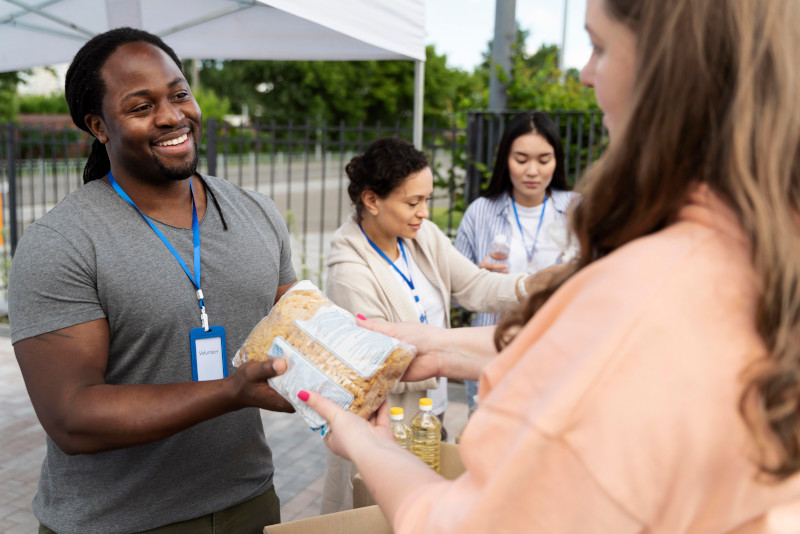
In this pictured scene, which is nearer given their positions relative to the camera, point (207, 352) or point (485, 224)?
point (207, 352)

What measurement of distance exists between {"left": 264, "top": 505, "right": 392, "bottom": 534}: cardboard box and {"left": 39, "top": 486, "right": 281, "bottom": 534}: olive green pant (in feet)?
0.76

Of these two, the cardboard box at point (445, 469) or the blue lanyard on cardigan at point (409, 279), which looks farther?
the blue lanyard on cardigan at point (409, 279)

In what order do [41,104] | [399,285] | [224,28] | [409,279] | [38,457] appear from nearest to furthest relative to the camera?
[399,285] < [409,279] < [224,28] < [38,457] < [41,104]

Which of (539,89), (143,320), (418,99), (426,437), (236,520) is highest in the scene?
(539,89)

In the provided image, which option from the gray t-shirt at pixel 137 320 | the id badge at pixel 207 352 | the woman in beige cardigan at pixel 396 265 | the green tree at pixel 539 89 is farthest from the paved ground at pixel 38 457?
the green tree at pixel 539 89

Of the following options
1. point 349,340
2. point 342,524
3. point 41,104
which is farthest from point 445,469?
point 41,104

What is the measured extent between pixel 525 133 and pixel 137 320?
9.73 ft

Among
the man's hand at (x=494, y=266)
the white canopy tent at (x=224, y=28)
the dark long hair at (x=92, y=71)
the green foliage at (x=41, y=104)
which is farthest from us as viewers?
the green foliage at (x=41, y=104)

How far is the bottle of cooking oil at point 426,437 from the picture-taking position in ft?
6.33

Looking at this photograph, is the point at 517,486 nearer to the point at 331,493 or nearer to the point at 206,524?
the point at 206,524

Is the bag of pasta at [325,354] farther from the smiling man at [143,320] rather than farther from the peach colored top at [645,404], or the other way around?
the peach colored top at [645,404]

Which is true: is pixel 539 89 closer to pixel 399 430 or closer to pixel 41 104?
pixel 399 430

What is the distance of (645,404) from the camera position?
67 cm

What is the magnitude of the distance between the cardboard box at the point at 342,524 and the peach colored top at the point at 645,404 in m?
0.97
